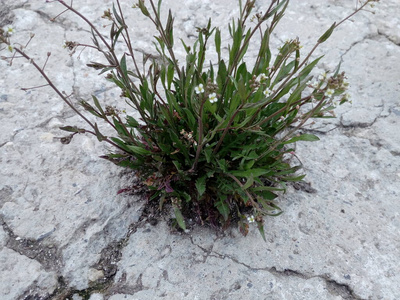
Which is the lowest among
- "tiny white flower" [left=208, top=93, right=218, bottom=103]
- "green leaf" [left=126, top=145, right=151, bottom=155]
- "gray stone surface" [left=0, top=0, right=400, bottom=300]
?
"gray stone surface" [left=0, top=0, right=400, bottom=300]

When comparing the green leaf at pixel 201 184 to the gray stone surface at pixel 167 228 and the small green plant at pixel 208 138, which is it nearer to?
the small green plant at pixel 208 138

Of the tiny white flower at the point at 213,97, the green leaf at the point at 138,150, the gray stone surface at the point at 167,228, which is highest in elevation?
the tiny white flower at the point at 213,97

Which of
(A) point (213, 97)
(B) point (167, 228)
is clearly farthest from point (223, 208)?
(A) point (213, 97)

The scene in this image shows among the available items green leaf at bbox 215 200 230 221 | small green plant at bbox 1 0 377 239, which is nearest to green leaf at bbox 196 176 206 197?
small green plant at bbox 1 0 377 239

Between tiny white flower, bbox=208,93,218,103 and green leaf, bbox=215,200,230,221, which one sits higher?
tiny white flower, bbox=208,93,218,103

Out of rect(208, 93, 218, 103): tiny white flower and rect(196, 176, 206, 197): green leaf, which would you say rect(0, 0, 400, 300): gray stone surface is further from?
rect(208, 93, 218, 103): tiny white flower

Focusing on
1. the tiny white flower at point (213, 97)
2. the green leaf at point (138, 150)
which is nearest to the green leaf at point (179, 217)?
the green leaf at point (138, 150)
